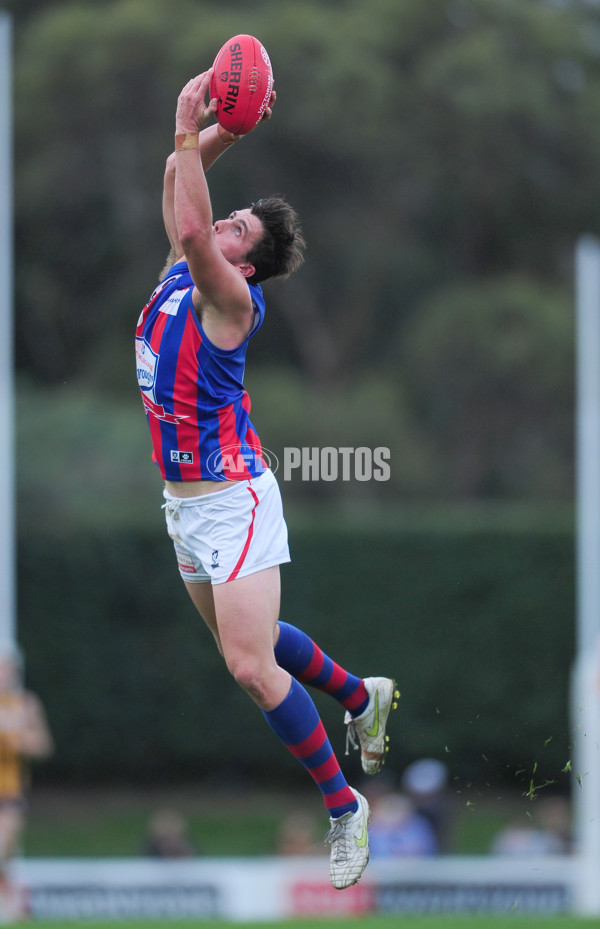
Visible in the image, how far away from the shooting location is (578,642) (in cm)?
1374

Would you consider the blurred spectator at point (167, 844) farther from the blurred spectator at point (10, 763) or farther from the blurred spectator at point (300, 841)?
the blurred spectator at point (10, 763)

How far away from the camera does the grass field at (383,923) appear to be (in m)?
8.21

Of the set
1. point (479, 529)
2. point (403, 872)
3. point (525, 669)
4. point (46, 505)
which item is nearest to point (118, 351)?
point (46, 505)

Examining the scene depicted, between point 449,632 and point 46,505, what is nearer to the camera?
point 449,632

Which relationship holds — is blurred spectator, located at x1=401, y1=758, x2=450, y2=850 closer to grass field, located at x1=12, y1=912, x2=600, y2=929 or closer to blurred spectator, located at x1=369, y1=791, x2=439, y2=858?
blurred spectator, located at x1=369, y1=791, x2=439, y2=858

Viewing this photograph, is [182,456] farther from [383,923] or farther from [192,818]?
[192,818]

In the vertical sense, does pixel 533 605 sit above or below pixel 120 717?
above

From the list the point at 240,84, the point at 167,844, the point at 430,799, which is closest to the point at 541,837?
the point at 430,799

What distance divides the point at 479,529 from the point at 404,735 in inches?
91.2

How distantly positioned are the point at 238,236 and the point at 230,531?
3.24 feet

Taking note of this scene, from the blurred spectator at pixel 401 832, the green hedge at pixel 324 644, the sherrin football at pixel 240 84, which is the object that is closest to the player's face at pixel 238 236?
the sherrin football at pixel 240 84

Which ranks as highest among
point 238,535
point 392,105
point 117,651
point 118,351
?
point 392,105

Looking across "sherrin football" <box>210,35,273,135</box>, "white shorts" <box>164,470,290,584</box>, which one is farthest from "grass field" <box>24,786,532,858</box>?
"sherrin football" <box>210,35,273,135</box>

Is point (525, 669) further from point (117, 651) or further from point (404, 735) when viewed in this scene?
point (117, 651)
